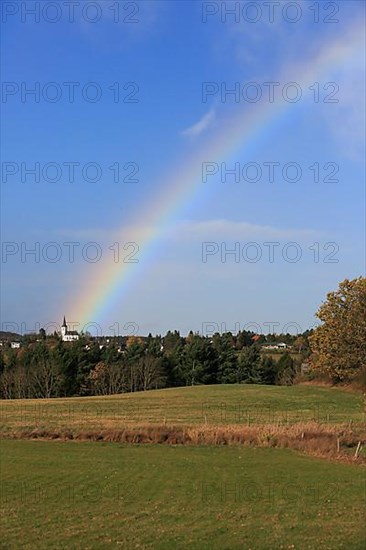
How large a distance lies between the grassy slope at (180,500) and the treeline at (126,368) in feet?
238

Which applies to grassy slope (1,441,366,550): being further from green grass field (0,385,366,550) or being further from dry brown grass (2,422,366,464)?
dry brown grass (2,422,366,464)

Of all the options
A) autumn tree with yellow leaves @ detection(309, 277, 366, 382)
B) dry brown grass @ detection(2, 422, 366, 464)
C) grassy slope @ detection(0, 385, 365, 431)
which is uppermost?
autumn tree with yellow leaves @ detection(309, 277, 366, 382)

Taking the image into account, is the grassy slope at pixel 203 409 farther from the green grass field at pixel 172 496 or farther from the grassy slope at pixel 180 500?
the grassy slope at pixel 180 500

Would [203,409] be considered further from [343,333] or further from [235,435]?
[235,435]

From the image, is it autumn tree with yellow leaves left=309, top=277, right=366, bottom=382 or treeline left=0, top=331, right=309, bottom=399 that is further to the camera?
treeline left=0, top=331, right=309, bottom=399

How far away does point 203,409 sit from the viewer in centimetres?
6034

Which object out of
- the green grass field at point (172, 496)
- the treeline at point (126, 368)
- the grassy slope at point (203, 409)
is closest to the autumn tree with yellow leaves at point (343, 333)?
the grassy slope at point (203, 409)

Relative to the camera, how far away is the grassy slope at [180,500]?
15.6 metres

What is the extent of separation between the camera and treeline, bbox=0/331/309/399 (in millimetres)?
104812

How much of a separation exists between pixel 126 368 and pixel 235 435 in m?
78.1

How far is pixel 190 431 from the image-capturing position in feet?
126

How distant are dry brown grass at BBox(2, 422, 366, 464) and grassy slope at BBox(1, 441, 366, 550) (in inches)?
82.7

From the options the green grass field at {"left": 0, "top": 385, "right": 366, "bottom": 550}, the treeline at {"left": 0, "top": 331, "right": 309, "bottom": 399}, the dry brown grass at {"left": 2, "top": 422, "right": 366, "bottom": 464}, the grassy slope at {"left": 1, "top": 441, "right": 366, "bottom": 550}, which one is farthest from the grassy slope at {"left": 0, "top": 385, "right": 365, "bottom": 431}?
the treeline at {"left": 0, "top": 331, "right": 309, "bottom": 399}

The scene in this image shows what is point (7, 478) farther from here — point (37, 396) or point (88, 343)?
point (88, 343)
